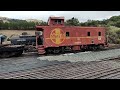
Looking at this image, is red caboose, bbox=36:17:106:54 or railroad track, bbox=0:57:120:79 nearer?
railroad track, bbox=0:57:120:79

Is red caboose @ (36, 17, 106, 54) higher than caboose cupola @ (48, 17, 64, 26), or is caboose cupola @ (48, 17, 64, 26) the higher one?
caboose cupola @ (48, 17, 64, 26)

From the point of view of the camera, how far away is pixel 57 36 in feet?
63.3

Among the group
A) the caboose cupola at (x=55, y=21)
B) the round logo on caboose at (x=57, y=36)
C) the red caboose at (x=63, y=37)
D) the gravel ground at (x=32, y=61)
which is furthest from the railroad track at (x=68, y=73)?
the caboose cupola at (x=55, y=21)

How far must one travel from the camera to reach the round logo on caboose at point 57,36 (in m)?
19.1

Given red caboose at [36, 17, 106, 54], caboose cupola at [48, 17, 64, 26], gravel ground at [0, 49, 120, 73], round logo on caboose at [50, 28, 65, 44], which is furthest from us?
caboose cupola at [48, 17, 64, 26]

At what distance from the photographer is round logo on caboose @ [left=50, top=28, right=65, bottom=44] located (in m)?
19.1

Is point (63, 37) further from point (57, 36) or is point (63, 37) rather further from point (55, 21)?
point (55, 21)

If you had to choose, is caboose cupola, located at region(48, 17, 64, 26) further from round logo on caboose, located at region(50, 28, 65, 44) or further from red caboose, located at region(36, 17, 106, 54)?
round logo on caboose, located at region(50, 28, 65, 44)

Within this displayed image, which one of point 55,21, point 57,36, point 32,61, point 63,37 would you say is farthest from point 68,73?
point 55,21

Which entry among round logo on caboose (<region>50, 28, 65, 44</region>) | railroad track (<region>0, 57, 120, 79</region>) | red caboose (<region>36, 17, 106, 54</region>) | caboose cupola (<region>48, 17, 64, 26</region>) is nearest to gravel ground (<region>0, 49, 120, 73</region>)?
railroad track (<region>0, 57, 120, 79</region>)
